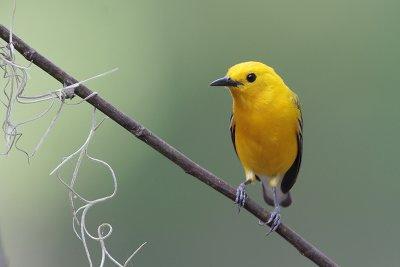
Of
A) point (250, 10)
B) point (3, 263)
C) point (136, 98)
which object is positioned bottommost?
point (136, 98)

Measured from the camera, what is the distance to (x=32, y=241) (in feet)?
19.9

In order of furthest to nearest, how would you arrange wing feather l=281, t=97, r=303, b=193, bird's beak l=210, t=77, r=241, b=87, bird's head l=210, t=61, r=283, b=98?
wing feather l=281, t=97, r=303, b=193
bird's head l=210, t=61, r=283, b=98
bird's beak l=210, t=77, r=241, b=87

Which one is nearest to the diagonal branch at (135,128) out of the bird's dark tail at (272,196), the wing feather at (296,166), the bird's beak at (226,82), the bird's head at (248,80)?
the bird's beak at (226,82)

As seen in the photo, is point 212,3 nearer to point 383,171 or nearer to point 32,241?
point 383,171

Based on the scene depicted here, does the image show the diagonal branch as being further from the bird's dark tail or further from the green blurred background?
the green blurred background

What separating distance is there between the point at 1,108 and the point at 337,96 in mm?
3283

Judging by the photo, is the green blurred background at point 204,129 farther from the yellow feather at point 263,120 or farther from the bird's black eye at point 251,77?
the bird's black eye at point 251,77

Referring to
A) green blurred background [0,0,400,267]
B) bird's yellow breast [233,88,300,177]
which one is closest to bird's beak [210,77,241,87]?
bird's yellow breast [233,88,300,177]

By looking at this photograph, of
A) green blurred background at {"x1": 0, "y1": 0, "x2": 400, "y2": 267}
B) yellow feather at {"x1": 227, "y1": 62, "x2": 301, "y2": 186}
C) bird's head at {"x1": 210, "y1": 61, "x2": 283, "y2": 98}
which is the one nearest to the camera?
bird's head at {"x1": 210, "y1": 61, "x2": 283, "y2": 98}

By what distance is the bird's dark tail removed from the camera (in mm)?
5395

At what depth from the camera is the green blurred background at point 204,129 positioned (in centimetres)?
669

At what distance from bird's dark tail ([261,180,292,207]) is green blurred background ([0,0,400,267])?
94cm

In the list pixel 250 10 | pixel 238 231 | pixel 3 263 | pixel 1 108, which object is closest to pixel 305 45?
pixel 250 10

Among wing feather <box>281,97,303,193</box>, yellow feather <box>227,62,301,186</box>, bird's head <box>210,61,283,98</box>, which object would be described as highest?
bird's head <box>210,61,283,98</box>
